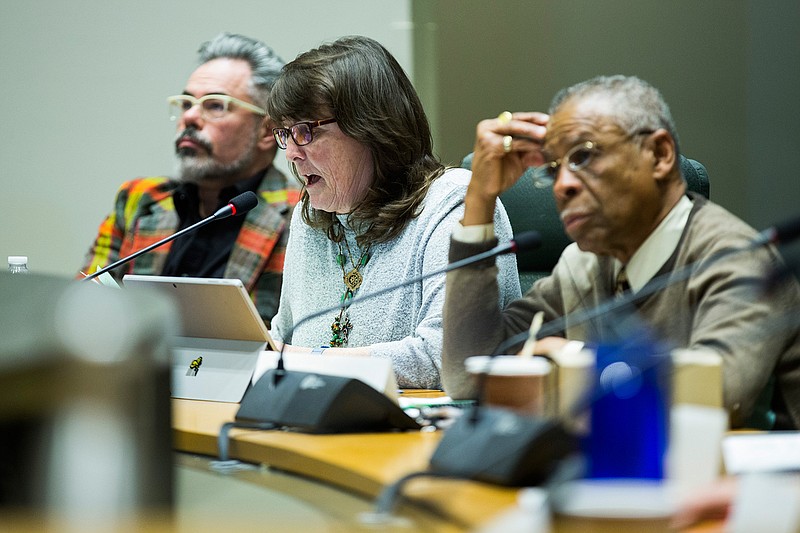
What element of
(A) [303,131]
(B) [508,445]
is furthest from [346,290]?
(B) [508,445]

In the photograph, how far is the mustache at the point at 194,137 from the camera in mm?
3223

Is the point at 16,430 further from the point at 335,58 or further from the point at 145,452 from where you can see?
the point at 335,58

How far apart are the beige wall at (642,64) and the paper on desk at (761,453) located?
2.41 m

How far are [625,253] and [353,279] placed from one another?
849mm

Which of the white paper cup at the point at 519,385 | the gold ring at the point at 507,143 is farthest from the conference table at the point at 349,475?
the gold ring at the point at 507,143

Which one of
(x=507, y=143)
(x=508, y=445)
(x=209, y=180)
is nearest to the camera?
(x=508, y=445)

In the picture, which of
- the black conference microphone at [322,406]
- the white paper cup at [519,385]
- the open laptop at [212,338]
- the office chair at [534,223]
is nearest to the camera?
the white paper cup at [519,385]

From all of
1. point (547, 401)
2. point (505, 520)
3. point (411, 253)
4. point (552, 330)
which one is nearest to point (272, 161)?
point (411, 253)

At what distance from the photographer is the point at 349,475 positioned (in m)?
1.12

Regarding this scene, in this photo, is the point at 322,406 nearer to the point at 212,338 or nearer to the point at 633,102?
Result: the point at 212,338

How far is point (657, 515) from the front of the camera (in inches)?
33.4

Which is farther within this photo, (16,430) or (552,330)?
(552,330)

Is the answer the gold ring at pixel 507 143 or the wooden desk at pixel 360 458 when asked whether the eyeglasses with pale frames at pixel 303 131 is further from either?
the wooden desk at pixel 360 458

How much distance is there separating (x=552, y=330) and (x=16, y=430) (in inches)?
36.4
